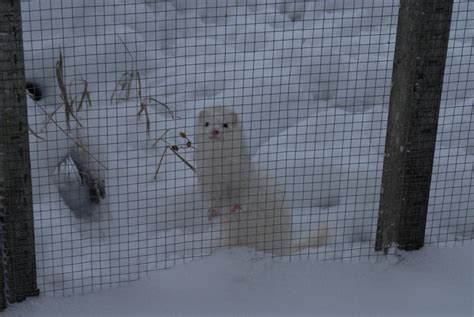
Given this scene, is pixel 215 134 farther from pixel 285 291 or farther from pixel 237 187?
pixel 285 291

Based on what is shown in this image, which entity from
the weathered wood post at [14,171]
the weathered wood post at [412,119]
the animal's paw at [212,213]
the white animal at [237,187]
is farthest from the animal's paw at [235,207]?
the weathered wood post at [14,171]

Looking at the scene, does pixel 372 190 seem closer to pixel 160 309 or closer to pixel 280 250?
pixel 280 250

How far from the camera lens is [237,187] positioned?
408 centimetres

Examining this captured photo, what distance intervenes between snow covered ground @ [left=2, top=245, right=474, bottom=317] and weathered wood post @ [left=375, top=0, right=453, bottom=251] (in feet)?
0.60

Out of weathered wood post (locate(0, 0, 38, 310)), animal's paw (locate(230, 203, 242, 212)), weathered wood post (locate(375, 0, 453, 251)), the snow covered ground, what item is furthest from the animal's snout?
weathered wood post (locate(0, 0, 38, 310))

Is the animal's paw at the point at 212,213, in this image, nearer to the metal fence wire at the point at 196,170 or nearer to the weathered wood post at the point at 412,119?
the metal fence wire at the point at 196,170

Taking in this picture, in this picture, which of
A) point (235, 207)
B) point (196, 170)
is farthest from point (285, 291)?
point (196, 170)

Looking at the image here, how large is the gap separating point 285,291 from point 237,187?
963 millimetres

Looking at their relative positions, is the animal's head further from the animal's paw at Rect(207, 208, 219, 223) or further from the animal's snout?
the animal's paw at Rect(207, 208, 219, 223)

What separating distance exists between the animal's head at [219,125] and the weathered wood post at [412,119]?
928 millimetres

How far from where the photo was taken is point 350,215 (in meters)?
4.48

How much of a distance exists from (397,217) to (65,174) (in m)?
2.07

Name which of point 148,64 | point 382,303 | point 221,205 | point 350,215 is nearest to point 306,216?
point 350,215

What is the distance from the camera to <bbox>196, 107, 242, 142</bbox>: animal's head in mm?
3951
